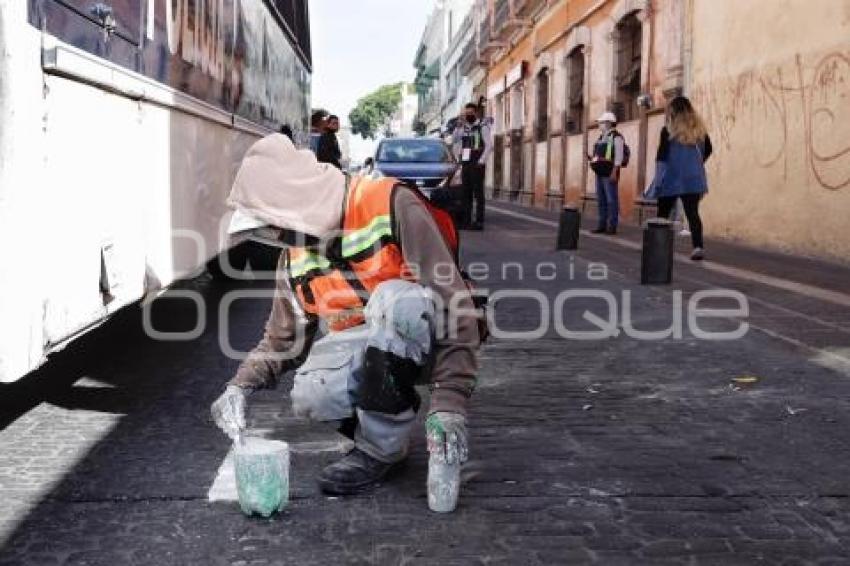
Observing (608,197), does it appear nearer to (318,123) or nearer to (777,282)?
(318,123)

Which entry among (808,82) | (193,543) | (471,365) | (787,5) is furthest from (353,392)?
(787,5)

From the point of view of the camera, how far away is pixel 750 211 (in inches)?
491

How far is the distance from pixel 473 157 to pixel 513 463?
1132 cm

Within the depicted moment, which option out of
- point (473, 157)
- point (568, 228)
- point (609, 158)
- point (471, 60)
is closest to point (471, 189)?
point (473, 157)

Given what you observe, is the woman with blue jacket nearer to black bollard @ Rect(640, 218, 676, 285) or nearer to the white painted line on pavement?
the white painted line on pavement

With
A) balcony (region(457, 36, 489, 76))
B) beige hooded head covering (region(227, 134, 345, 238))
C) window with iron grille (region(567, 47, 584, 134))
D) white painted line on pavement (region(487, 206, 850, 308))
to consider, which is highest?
balcony (region(457, 36, 489, 76))

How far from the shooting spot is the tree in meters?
149

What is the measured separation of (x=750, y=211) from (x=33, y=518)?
10.9m

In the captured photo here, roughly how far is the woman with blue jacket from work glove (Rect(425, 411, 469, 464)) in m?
7.91

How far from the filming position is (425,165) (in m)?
15.6

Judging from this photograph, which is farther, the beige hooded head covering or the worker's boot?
the worker's boot

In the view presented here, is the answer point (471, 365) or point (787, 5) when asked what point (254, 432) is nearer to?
point (471, 365)

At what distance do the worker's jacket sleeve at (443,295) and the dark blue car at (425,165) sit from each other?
38.5 ft

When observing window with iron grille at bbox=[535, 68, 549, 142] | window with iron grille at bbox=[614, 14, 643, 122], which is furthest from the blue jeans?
window with iron grille at bbox=[535, 68, 549, 142]
